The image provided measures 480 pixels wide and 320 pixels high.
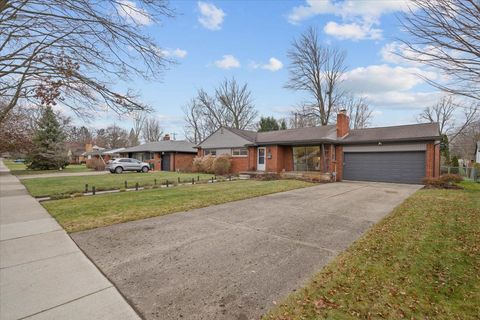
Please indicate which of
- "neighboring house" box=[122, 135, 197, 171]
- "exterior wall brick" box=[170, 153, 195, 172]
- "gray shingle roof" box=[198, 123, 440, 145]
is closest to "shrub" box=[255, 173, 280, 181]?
"gray shingle roof" box=[198, 123, 440, 145]

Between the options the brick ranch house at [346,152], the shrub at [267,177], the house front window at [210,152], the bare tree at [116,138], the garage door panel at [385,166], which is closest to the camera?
the brick ranch house at [346,152]

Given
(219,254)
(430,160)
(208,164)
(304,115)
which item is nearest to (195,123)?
(304,115)

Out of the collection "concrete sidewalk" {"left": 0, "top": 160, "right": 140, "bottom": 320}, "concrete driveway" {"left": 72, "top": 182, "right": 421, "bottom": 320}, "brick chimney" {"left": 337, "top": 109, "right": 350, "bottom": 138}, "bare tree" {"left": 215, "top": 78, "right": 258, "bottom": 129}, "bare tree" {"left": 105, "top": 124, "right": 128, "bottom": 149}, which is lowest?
"concrete sidewalk" {"left": 0, "top": 160, "right": 140, "bottom": 320}

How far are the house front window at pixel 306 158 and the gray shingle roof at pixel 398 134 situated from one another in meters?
2.11

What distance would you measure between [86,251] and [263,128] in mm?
30794

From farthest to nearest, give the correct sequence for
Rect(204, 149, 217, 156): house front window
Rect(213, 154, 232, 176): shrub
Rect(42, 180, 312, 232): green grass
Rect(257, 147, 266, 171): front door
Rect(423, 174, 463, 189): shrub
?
Rect(204, 149, 217, 156): house front window → Rect(213, 154, 232, 176): shrub → Rect(257, 147, 266, 171): front door → Rect(423, 174, 463, 189): shrub → Rect(42, 180, 312, 232): green grass

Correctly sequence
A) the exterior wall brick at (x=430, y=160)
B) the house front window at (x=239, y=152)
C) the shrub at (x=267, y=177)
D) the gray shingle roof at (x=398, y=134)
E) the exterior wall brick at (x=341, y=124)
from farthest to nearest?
the house front window at (x=239, y=152) < the exterior wall brick at (x=341, y=124) < the shrub at (x=267, y=177) < the gray shingle roof at (x=398, y=134) < the exterior wall brick at (x=430, y=160)

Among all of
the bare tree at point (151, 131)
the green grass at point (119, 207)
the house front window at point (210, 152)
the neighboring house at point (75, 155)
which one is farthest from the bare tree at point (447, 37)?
the neighboring house at point (75, 155)

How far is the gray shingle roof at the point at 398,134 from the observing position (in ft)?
47.1

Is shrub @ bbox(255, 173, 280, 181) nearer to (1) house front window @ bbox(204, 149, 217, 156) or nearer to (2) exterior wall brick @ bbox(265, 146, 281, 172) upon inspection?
(2) exterior wall brick @ bbox(265, 146, 281, 172)

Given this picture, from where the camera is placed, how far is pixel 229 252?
4328 mm

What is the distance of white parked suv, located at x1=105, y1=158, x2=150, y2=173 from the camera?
23906 millimetres

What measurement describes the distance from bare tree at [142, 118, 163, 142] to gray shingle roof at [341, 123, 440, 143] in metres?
45.2

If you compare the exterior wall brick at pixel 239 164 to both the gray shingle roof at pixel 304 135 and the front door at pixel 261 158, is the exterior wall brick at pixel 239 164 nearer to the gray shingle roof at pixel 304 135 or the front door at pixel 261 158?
the front door at pixel 261 158
